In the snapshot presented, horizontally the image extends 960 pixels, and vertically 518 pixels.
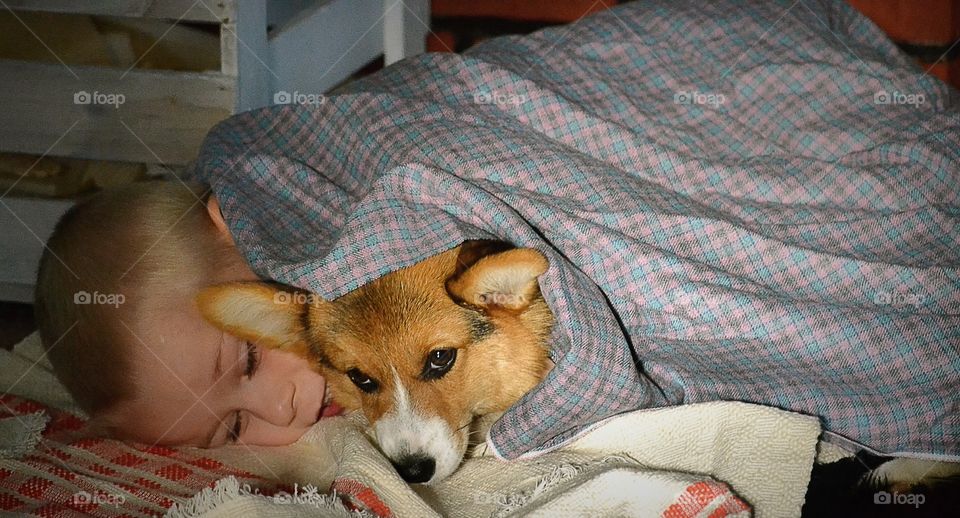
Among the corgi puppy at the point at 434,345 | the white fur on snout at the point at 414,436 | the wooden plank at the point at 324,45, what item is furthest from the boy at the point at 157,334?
the wooden plank at the point at 324,45

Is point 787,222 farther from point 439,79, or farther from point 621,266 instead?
point 439,79

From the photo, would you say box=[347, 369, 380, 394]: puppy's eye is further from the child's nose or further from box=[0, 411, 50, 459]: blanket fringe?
box=[0, 411, 50, 459]: blanket fringe

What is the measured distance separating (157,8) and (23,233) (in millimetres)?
975

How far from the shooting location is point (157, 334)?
5.77ft

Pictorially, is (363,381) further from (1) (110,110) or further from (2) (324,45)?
(2) (324,45)

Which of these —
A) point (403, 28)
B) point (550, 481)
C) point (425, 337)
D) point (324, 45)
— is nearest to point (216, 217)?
point (425, 337)

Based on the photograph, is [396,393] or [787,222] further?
[787,222]

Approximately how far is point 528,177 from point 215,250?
0.75 m

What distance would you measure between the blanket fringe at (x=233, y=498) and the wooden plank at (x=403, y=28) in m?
2.19

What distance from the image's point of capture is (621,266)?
168 centimetres

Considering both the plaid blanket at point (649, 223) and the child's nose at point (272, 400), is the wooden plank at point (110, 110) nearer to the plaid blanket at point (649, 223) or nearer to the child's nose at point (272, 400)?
the plaid blanket at point (649, 223)

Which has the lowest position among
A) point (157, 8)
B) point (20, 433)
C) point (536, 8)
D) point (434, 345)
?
point (20, 433)

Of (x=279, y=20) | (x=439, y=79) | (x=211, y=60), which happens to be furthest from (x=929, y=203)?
(x=279, y=20)

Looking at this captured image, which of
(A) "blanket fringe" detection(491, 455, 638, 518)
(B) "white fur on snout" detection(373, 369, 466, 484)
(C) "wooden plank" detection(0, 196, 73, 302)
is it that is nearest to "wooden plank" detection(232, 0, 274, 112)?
(C) "wooden plank" detection(0, 196, 73, 302)
